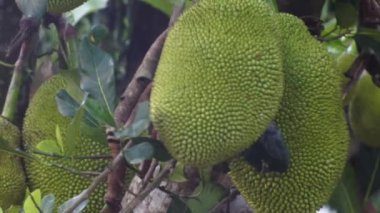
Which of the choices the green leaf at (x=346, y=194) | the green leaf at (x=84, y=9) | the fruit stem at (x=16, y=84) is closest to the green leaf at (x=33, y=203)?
the fruit stem at (x=16, y=84)

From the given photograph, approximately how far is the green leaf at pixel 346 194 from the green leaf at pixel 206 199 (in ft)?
0.85

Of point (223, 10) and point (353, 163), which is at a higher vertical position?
point (223, 10)

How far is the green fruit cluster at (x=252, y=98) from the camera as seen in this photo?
1030 mm

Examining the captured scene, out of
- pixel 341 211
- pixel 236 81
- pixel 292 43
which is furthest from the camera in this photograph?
pixel 341 211

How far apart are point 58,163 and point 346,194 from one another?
0.46m

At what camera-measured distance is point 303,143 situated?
1133mm

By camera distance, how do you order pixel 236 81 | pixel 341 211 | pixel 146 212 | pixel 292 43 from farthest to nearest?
pixel 341 211, pixel 146 212, pixel 292 43, pixel 236 81

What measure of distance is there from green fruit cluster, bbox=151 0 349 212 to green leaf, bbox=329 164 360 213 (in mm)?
231

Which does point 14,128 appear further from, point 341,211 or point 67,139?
point 341,211

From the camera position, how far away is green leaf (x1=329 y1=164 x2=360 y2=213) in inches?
55.5

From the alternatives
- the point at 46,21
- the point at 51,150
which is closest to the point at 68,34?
the point at 46,21

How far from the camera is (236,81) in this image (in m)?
1.06

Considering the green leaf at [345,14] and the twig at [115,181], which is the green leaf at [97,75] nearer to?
the twig at [115,181]

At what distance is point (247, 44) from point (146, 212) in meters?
0.35
